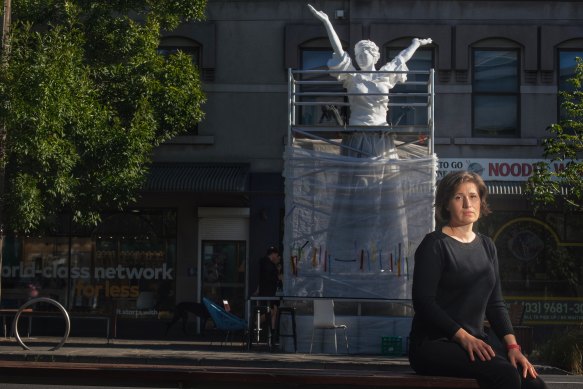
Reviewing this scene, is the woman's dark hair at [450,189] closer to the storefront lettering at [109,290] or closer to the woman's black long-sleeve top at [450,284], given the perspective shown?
the woman's black long-sleeve top at [450,284]

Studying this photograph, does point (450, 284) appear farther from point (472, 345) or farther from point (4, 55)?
point (4, 55)

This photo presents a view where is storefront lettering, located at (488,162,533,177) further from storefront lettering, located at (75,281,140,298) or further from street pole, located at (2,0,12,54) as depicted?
street pole, located at (2,0,12,54)

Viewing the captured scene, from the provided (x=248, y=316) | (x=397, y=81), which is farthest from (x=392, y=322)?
(x=397, y=81)

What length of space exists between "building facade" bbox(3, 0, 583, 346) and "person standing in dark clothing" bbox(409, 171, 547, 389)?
1724cm

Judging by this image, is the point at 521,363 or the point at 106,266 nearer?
the point at 521,363

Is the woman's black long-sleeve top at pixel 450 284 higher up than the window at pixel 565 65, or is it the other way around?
the window at pixel 565 65

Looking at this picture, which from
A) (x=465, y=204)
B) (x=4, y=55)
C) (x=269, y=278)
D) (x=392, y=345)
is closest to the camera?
(x=465, y=204)

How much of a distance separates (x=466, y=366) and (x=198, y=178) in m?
17.0

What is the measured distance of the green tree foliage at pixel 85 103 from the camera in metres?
16.5

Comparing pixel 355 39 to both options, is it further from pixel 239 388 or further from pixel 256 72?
pixel 239 388

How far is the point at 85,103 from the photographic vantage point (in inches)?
690

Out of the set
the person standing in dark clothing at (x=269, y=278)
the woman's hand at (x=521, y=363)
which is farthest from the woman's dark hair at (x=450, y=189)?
the person standing in dark clothing at (x=269, y=278)

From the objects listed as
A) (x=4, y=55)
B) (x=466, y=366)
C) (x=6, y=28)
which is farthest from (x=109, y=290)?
(x=466, y=366)

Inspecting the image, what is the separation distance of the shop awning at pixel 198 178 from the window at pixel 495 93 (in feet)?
18.1
